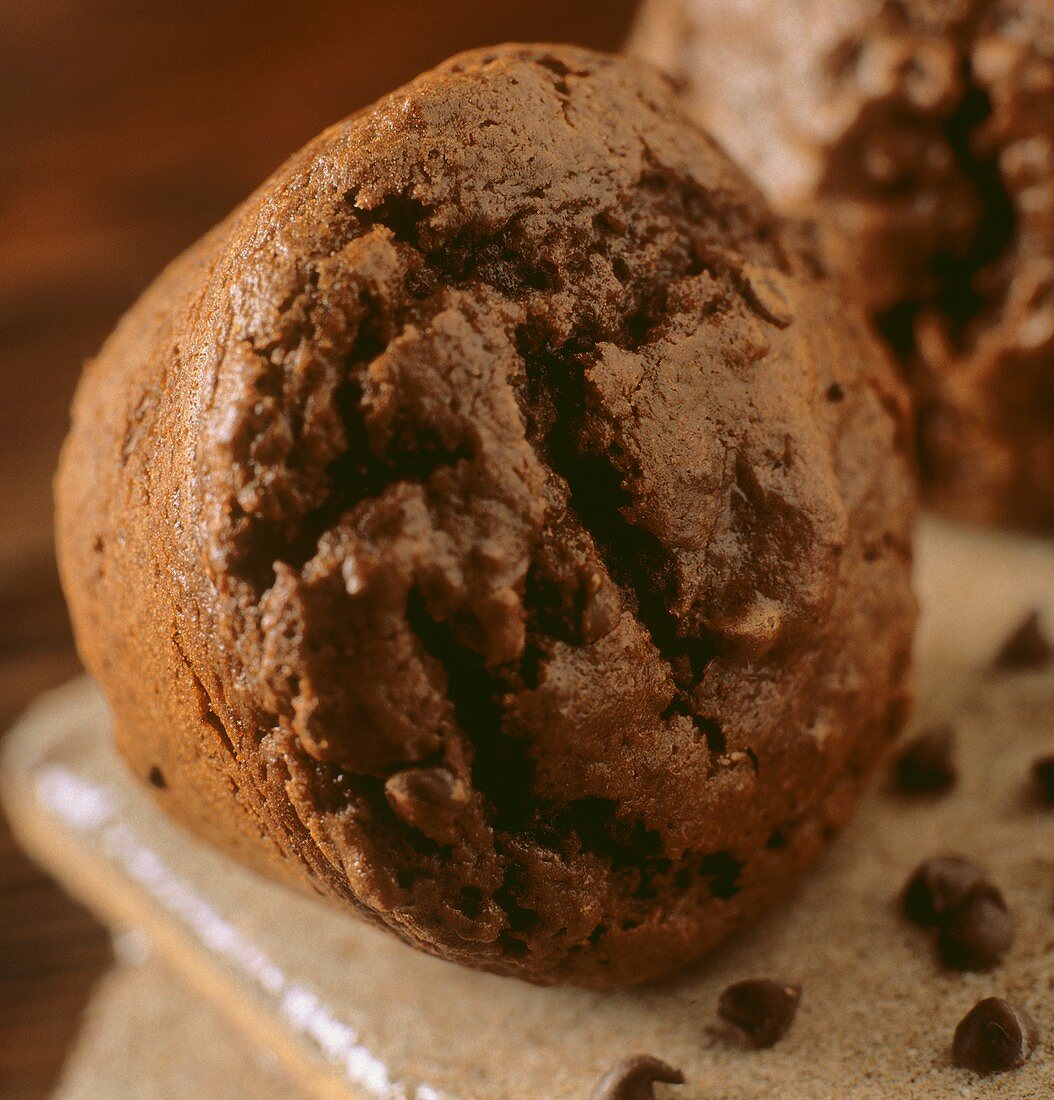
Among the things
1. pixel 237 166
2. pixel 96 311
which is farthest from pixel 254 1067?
pixel 237 166

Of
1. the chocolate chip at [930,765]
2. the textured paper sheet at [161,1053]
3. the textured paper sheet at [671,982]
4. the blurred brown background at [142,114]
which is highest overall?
the blurred brown background at [142,114]

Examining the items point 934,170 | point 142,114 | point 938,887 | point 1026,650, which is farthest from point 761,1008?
point 142,114

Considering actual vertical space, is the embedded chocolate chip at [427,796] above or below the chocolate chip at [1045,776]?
above

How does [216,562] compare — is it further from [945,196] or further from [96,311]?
[96,311]

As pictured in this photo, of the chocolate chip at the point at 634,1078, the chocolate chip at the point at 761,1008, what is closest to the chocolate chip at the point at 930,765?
the chocolate chip at the point at 761,1008

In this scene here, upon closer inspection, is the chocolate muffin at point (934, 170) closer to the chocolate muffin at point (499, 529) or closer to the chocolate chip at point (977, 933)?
the chocolate muffin at point (499, 529)

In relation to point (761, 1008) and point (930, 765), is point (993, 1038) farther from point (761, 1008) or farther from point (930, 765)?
point (930, 765)
